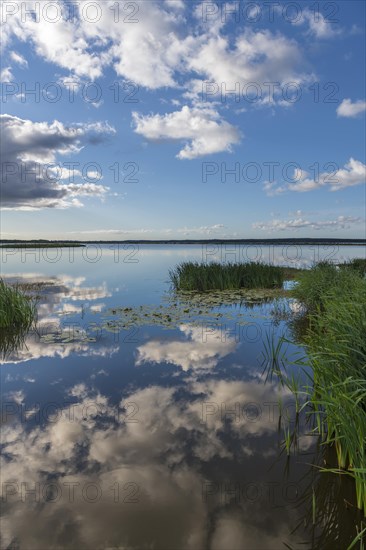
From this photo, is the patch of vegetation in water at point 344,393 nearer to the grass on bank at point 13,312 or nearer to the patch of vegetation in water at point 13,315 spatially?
the patch of vegetation in water at point 13,315

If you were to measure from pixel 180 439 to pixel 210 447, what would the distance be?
1.72 ft

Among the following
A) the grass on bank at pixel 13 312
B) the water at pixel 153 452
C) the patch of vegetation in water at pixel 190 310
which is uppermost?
the grass on bank at pixel 13 312

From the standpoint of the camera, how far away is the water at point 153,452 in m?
3.82

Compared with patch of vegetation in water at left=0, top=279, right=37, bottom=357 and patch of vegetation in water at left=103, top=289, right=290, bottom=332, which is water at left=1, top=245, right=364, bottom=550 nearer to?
patch of vegetation in water at left=0, top=279, right=37, bottom=357

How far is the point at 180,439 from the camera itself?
5.63 meters

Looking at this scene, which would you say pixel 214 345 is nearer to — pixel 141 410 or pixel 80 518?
pixel 141 410

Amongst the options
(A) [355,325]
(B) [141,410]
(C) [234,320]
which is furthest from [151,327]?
(A) [355,325]

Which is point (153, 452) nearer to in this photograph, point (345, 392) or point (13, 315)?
point (345, 392)

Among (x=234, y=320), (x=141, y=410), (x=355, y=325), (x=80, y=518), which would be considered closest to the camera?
(x=80, y=518)

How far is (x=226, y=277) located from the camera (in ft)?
74.6

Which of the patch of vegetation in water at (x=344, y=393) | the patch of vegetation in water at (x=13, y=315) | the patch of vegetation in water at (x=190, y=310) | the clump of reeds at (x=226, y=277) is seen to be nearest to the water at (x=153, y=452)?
the patch of vegetation in water at (x=344, y=393)

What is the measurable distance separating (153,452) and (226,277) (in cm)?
1794

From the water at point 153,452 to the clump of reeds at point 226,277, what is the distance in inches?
467

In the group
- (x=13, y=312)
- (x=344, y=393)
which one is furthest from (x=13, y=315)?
(x=344, y=393)
